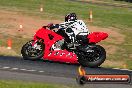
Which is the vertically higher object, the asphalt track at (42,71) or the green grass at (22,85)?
the green grass at (22,85)

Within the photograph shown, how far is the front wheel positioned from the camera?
60.6 ft

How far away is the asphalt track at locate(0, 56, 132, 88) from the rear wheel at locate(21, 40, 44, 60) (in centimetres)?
29

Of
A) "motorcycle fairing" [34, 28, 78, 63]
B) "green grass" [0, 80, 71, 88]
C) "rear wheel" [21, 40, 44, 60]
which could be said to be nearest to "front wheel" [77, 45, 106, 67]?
"motorcycle fairing" [34, 28, 78, 63]

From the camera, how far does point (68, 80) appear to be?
16781 mm

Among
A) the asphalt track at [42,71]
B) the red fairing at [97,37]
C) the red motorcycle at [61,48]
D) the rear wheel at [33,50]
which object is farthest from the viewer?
the rear wheel at [33,50]

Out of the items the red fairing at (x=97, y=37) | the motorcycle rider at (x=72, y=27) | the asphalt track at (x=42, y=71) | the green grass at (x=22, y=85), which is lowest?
the asphalt track at (x=42, y=71)

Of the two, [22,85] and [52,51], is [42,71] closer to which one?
[52,51]

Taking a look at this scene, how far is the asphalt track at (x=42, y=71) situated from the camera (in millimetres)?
16641

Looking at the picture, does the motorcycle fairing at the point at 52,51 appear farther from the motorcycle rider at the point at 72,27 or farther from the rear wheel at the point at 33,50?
the motorcycle rider at the point at 72,27

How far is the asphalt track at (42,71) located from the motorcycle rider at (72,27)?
1.49 m

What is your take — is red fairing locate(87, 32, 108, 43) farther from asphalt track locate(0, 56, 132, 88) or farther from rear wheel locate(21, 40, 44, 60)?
rear wheel locate(21, 40, 44, 60)

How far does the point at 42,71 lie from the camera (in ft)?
59.3

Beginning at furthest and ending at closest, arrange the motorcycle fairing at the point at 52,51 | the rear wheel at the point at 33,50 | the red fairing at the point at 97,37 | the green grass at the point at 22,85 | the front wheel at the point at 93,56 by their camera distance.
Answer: the motorcycle fairing at the point at 52,51
the rear wheel at the point at 33,50
the red fairing at the point at 97,37
the front wheel at the point at 93,56
the green grass at the point at 22,85

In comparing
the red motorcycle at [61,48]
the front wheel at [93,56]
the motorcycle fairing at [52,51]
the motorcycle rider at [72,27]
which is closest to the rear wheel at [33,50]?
the red motorcycle at [61,48]
